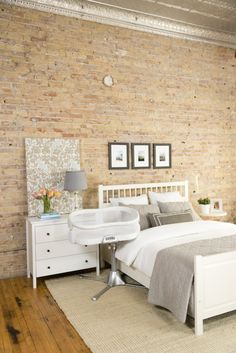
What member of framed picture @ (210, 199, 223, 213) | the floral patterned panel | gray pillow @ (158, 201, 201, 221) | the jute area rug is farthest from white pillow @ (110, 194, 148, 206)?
framed picture @ (210, 199, 223, 213)

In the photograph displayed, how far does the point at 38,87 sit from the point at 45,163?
3.44 ft

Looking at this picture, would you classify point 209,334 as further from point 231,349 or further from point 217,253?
point 217,253

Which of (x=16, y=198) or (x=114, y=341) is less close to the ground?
(x=16, y=198)

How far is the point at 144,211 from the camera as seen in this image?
421 cm

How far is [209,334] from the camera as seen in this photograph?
2.66 meters

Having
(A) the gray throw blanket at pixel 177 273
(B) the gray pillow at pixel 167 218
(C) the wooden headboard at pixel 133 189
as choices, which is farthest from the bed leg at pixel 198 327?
(C) the wooden headboard at pixel 133 189

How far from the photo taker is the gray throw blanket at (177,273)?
2.71 metres

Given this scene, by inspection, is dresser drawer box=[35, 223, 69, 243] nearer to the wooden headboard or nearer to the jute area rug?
the jute area rug

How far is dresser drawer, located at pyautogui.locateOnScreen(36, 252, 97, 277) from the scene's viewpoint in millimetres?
3845

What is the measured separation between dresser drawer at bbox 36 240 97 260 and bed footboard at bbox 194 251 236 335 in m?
1.83

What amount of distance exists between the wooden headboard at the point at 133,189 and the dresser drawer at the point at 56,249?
0.77m

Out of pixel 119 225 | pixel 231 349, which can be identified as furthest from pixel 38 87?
pixel 231 349

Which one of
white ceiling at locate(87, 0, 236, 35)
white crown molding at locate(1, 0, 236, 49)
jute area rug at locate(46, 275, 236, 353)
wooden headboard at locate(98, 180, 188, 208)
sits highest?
white ceiling at locate(87, 0, 236, 35)

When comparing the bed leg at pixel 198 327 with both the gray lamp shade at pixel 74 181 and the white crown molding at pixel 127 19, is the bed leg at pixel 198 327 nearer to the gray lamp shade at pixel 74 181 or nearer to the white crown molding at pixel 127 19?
the gray lamp shade at pixel 74 181
